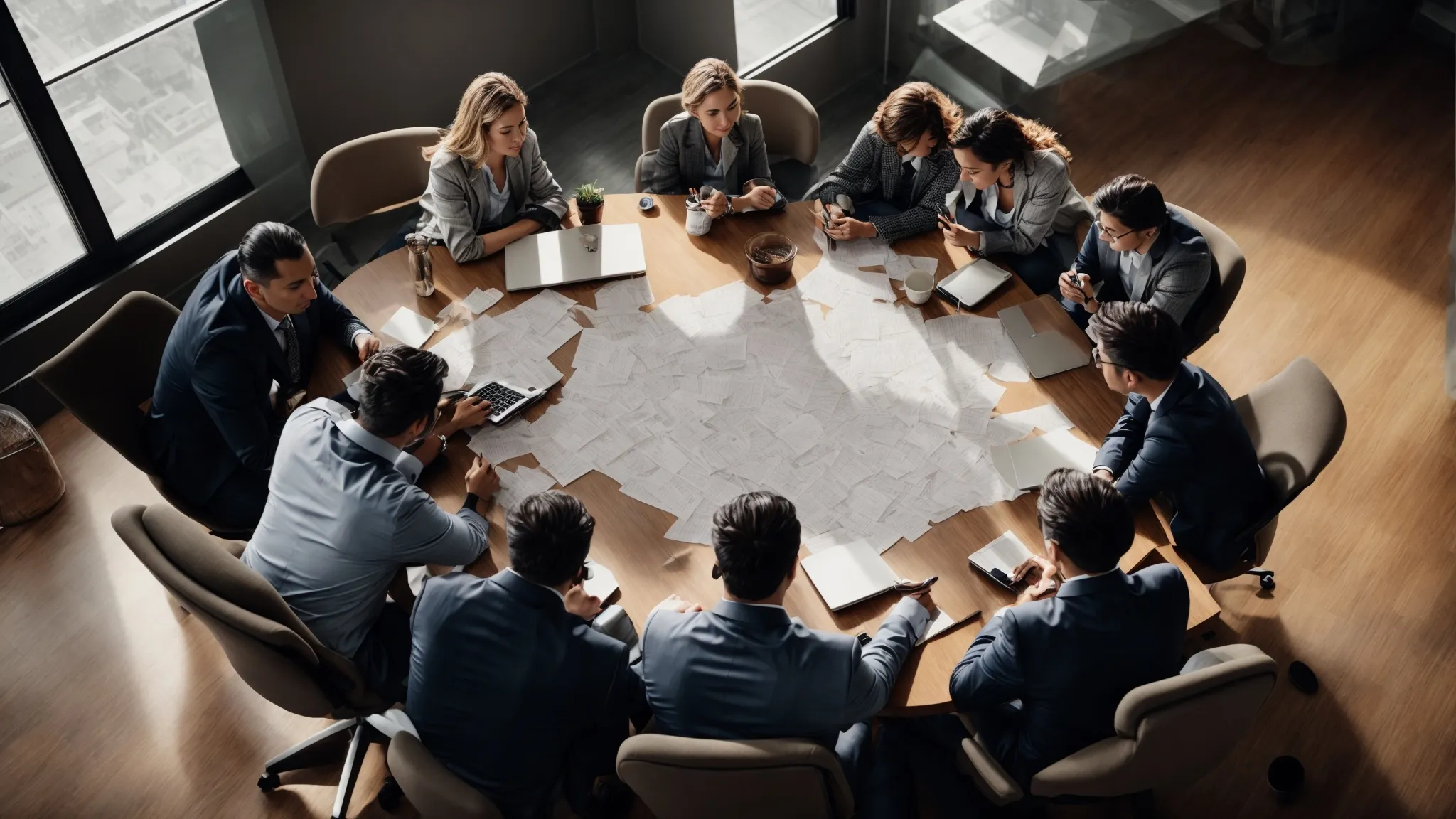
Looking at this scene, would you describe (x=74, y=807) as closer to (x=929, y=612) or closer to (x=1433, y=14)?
(x=929, y=612)

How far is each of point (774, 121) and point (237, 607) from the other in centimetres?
279

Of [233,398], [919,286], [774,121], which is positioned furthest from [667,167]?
[233,398]

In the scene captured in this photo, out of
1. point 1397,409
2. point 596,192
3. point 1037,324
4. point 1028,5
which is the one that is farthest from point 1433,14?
point 596,192

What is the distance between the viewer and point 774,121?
443 cm

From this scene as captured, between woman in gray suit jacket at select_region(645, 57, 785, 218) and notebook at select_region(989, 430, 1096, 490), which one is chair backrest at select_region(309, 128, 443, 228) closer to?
woman in gray suit jacket at select_region(645, 57, 785, 218)

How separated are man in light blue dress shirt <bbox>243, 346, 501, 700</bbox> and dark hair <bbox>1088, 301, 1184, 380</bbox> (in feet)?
5.83

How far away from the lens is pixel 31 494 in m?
4.07

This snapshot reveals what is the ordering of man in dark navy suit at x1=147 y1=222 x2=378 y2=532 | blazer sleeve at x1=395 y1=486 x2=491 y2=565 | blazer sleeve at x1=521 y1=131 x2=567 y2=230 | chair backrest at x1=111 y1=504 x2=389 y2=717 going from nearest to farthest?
chair backrest at x1=111 y1=504 x2=389 y2=717, blazer sleeve at x1=395 y1=486 x2=491 y2=565, man in dark navy suit at x1=147 y1=222 x2=378 y2=532, blazer sleeve at x1=521 y1=131 x2=567 y2=230

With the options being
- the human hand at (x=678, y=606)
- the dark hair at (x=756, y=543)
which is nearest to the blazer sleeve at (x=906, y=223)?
the dark hair at (x=756, y=543)

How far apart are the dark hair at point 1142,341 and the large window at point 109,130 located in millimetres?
3726

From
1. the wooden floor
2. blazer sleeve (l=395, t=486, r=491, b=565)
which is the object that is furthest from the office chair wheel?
blazer sleeve (l=395, t=486, r=491, b=565)

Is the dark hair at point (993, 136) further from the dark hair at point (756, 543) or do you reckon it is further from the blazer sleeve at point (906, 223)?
the dark hair at point (756, 543)

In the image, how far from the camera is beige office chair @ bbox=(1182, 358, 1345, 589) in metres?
2.99

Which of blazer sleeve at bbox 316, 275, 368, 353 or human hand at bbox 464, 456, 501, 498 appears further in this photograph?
blazer sleeve at bbox 316, 275, 368, 353
